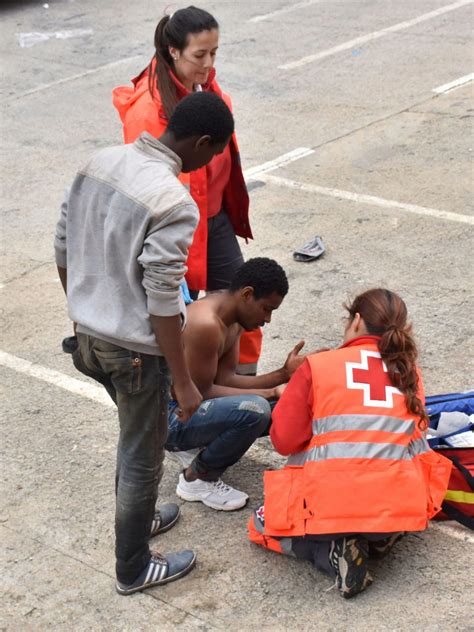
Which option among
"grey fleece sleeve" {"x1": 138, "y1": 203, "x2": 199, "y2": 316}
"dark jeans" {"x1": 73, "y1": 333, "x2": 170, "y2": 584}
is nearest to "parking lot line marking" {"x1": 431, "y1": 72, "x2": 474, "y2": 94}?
"dark jeans" {"x1": 73, "y1": 333, "x2": 170, "y2": 584}

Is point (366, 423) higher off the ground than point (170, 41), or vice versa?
point (170, 41)

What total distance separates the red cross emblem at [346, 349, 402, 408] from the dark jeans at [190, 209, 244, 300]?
4.00 feet

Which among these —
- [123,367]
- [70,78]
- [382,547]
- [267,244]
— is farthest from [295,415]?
[70,78]

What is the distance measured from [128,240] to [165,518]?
1.47 m

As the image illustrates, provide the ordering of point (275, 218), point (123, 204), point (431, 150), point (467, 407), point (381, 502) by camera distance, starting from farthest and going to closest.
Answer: point (431, 150), point (275, 218), point (467, 407), point (381, 502), point (123, 204)

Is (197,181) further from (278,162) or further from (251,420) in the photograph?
(278,162)

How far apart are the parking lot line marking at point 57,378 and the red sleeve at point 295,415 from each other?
1.54 meters

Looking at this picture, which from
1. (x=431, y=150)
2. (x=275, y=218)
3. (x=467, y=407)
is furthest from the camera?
(x=431, y=150)

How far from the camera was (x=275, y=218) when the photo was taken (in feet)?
24.2

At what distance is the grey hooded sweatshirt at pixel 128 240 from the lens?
126 inches

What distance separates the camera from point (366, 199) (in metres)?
7.54

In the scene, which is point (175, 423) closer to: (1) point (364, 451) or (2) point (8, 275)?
(1) point (364, 451)

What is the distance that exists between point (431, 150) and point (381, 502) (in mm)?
5239

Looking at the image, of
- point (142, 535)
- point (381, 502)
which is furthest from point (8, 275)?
point (381, 502)
